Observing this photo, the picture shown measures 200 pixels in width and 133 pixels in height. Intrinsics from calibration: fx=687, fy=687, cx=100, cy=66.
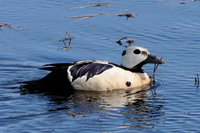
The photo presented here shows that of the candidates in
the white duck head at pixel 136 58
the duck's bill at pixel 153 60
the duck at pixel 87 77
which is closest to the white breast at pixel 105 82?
the duck at pixel 87 77

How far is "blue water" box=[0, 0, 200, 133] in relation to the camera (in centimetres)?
1188

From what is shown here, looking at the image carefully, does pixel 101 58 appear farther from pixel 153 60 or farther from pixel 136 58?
pixel 153 60

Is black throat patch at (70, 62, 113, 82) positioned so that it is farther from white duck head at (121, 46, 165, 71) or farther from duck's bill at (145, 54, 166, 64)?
duck's bill at (145, 54, 166, 64)

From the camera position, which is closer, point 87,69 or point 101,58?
point 87,69

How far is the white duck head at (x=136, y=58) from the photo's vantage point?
1488cm

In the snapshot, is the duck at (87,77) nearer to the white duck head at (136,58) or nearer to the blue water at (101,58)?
the blue water at (101,58)

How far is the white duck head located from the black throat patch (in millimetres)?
644

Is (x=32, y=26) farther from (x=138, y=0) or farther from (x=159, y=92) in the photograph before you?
(x=159, y=92)

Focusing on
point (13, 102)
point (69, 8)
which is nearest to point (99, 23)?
point (69, 8)

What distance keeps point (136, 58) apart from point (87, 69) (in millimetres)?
1214

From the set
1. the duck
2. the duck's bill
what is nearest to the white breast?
the duck

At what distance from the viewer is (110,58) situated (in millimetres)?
15953

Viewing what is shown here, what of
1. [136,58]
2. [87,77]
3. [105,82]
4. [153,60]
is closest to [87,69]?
[87,77]

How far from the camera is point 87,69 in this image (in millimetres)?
14367
